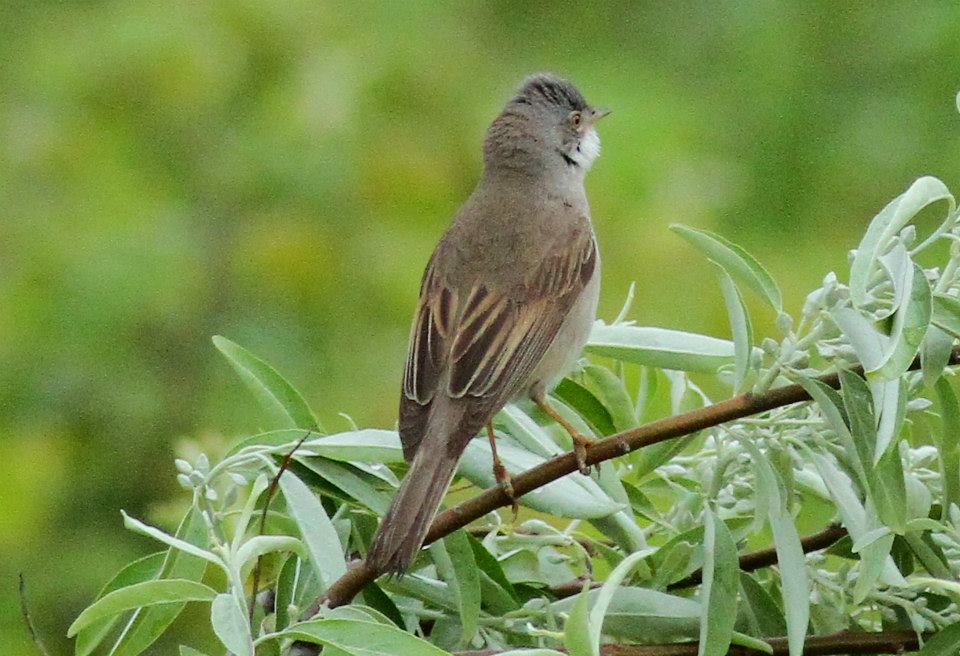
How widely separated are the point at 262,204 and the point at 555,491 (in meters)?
3.92

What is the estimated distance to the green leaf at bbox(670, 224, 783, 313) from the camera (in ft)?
6.98

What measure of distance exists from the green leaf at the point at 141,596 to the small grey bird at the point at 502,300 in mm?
266

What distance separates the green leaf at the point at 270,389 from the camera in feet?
7.93

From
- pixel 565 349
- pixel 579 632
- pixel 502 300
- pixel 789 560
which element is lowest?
pixel 579 632

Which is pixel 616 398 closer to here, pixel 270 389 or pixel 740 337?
pixel 740 337

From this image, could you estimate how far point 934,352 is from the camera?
Result: 6.29 feet

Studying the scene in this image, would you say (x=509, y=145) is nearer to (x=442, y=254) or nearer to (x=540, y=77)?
(x=540, y=77)

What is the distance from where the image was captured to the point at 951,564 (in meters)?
2.13

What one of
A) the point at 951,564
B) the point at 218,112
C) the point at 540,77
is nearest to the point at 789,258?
the point at 540,77

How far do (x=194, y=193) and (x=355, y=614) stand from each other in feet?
14.0

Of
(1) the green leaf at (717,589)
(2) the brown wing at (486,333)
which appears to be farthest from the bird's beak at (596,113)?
(1) the green leaf at (717,589)

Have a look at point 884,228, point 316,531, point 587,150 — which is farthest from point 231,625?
point 587,150

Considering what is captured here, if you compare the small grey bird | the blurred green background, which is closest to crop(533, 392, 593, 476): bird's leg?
the small grey bird

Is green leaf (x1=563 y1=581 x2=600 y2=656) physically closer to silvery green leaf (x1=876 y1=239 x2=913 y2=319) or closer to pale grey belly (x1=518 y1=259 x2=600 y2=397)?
silvery green leaf (x1=876 y1=239 x2=913 y2=319)
